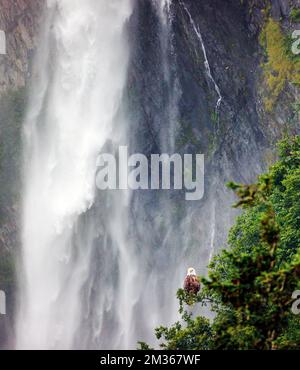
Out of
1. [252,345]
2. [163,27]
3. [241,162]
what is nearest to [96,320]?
[241,162]

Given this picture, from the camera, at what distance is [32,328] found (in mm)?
46781

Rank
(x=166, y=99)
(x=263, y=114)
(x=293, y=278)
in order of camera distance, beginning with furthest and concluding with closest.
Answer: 1. (x=166, y=99)
2. (x=263, y=114)
3. (x=293, y=278)

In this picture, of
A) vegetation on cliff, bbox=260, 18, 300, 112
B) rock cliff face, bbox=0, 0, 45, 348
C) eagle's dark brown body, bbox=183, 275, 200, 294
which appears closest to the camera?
eagle's dark brown body, bbox=183, 275, 200, 294

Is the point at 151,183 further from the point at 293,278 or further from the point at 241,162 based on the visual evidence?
the point at 293,278

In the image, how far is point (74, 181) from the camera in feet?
152

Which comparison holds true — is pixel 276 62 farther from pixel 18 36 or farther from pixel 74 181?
pixel 18 36

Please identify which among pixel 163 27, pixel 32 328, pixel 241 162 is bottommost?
pixel 32 328

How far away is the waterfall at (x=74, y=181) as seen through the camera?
46375mm

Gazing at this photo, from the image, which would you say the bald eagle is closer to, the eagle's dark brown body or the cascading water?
the eagle's dark brown body

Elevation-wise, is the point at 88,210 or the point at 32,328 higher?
the point at 88,210

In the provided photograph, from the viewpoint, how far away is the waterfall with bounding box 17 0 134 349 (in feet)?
152

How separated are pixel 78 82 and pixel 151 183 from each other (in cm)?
597

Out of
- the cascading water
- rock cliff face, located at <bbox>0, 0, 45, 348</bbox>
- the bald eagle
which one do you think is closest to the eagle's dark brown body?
the bald eagle

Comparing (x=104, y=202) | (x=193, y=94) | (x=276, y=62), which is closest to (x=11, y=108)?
(x=104, y=202)
